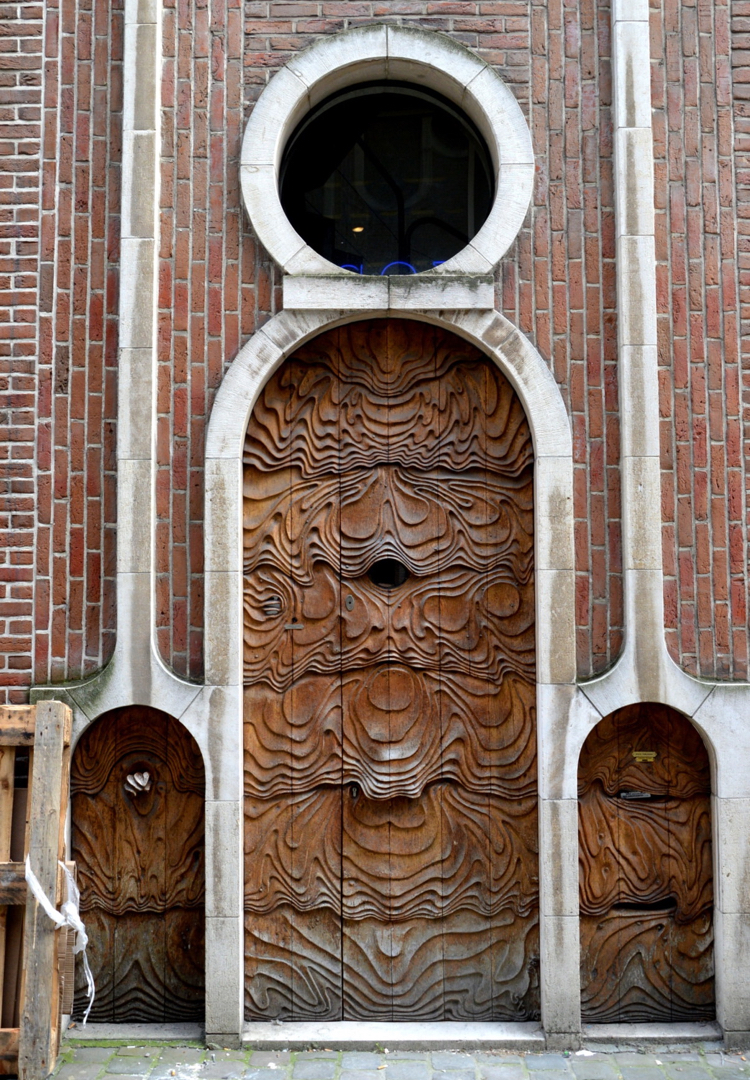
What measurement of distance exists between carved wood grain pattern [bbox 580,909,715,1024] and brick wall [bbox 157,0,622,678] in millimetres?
1469

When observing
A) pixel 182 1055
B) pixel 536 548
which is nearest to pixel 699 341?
pixel 536 548

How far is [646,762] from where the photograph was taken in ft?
18.4

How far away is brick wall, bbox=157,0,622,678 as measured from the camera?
5539mm

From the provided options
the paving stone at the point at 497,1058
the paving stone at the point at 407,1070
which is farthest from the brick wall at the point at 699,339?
the paving stone at the point at 407,1070

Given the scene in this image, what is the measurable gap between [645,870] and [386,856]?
4.75 ft

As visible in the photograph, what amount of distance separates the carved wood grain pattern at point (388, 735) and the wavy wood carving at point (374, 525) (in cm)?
66

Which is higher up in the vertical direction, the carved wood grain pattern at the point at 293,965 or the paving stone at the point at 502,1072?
the carved wood grain pattern at the point at 293,965

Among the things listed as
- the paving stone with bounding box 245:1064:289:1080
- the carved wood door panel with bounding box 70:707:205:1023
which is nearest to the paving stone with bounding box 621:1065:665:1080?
the paving stone with bounding box 245:1064:289:1080

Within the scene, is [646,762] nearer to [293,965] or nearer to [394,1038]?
[394,1038]

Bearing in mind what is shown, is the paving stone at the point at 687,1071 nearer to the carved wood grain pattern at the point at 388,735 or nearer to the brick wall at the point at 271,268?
the carved wood grain pattern at the point at 388,735

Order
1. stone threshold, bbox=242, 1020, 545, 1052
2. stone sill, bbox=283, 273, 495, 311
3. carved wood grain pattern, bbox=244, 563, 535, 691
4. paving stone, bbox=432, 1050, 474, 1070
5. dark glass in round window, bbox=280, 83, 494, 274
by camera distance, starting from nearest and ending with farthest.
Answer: paving stone, bbox=432, 1050, 474, 1070
stone threshold, bbox=242, 1020, 545, 1052
stone sill, bbox=283, 273, 495, 311
carved wood grain pattern, bbox=244, 563, 535, 691
dark glass in round window, bbox=280, 83, 494, 274

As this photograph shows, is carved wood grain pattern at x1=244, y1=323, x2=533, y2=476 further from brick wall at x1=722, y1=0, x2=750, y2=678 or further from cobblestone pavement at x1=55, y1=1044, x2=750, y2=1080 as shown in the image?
cobblestone pavement at x1=55, y1=1044, x2=750, y2=1080

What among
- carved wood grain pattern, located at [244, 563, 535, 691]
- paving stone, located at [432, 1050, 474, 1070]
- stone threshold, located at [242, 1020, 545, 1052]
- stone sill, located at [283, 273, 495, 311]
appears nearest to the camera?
paving stone, located at [432, 1050, 474, 1070]

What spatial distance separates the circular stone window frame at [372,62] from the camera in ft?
18.1
